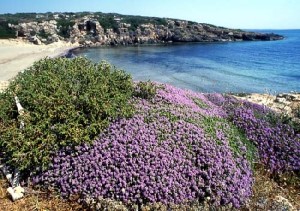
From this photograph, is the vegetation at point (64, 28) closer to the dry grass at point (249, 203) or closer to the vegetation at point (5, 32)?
the vegetation at point (5, 32)

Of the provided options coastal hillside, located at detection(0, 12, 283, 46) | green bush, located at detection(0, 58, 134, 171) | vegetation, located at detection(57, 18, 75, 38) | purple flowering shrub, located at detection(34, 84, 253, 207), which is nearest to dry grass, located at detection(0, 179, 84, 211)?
purple flowering shrub, located at detection(34, 84, 253, 207)

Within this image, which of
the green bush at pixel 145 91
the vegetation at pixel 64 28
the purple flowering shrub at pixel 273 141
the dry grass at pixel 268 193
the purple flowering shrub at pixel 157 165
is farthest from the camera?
the vegetation at pixel 64 28

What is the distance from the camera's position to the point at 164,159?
7520mm

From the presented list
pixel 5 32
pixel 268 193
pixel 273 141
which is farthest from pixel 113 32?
pixel 268 193

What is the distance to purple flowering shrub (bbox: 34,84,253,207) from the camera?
716 centimetres

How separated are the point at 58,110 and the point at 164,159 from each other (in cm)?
288

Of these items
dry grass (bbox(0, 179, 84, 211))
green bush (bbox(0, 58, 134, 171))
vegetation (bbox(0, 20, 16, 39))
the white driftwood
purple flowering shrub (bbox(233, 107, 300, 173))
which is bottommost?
vegetation (bbox(0, 20, 16, 39))

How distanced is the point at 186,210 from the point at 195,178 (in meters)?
0.73

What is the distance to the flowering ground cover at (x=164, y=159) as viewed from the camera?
719cm

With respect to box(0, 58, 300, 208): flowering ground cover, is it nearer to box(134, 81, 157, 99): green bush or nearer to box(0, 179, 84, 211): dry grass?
box(0, 179, 84, 211): dry grass

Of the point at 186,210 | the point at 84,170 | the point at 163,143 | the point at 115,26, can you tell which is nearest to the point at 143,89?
the point at 163,143

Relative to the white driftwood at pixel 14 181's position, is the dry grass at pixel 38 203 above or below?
below

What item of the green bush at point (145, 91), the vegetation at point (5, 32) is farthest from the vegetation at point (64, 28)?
the green bush at point (145, 91)

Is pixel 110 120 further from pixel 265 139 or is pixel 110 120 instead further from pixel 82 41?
pixel 82 41
